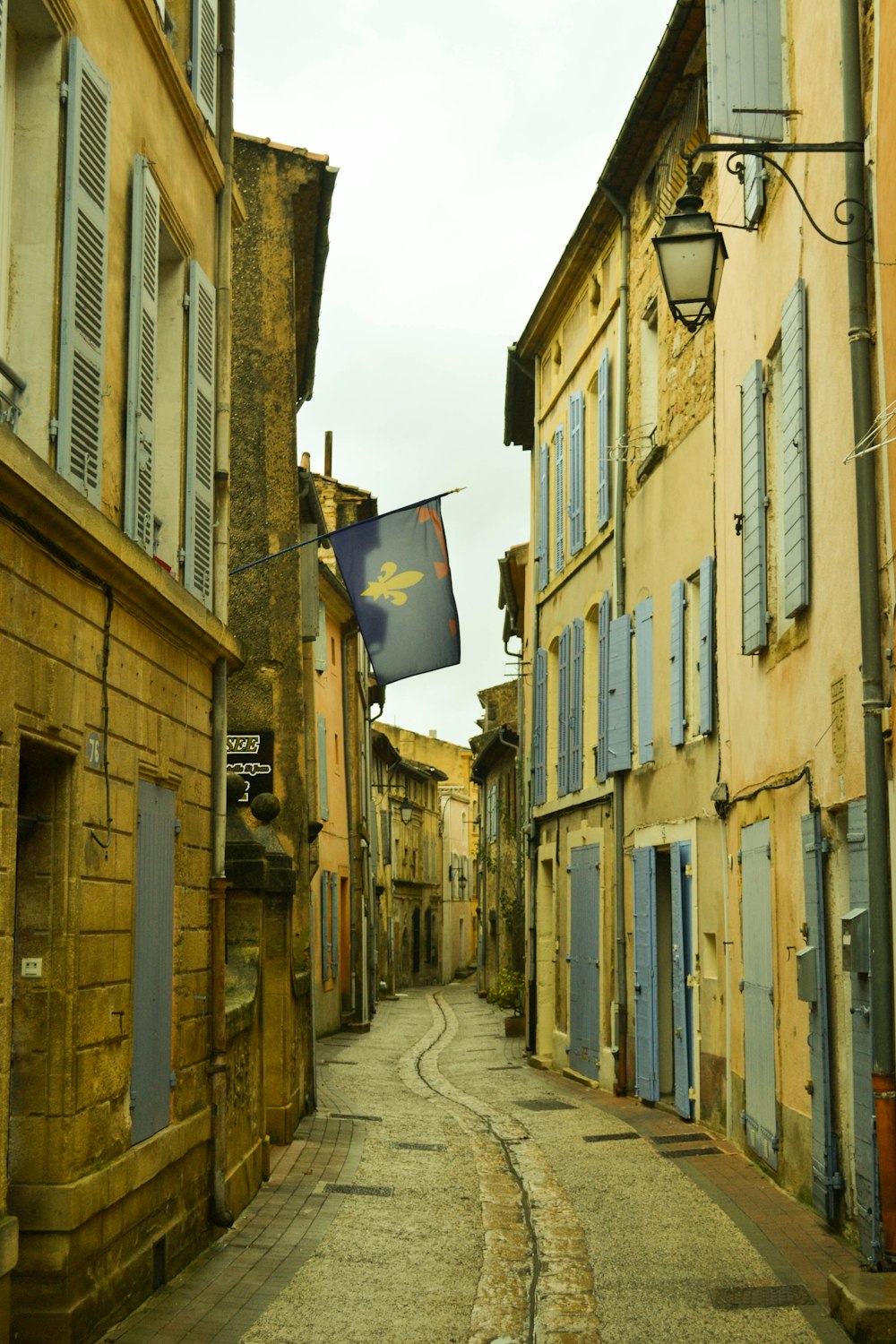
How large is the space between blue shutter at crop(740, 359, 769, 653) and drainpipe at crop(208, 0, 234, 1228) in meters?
3.16

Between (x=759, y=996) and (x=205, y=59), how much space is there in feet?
20.9

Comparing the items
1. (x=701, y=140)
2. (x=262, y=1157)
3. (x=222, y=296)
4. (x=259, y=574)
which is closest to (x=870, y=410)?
(x=222, y=296)

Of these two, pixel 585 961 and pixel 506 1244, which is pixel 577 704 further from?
pixel 506 1244

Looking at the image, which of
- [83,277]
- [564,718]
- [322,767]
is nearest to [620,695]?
[564,718]

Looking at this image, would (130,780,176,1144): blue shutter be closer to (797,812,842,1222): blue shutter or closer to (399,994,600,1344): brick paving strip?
(399,994,600,1344): brick paving strip

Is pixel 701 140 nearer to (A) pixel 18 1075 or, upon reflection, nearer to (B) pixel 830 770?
(B) pixel 830 770

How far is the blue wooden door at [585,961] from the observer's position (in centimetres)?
1560

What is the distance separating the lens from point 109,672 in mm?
6543

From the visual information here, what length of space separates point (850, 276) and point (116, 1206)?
4.98 meters

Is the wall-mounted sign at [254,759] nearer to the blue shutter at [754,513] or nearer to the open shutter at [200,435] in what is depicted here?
the open shutter at [200,435]

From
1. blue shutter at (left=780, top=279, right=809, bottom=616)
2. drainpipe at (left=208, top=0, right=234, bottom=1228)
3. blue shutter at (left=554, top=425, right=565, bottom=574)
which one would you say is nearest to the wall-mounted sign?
drainpipe at (left=208, top=0, right=234, bottom=1228)

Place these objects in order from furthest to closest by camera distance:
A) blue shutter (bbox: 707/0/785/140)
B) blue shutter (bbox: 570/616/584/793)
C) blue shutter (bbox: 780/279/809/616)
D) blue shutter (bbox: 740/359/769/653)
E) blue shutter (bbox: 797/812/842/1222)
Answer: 1. blue shutter (bbox: 570/616/584/793)
2. blue shutter (bbox: 740/359/769/653)
3. blue shutter (bbox: 707/0/785/140)
4. blue shutter (bbox: 780/279/809/616)
5. blue shutter (bbox: 797/812/842/1222)

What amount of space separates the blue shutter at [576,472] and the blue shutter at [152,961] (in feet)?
32.7

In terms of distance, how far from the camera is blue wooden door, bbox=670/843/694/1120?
40.3ft
